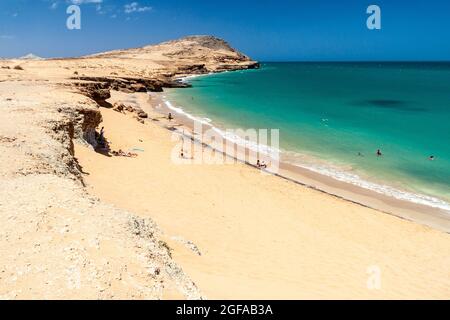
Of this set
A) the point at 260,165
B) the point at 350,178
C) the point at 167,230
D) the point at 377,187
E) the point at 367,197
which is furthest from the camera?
the point at 260,165

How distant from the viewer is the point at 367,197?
68.2ft

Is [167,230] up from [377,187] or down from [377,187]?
up

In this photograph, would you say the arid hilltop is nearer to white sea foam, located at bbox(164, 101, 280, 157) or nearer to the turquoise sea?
the turquoise sea

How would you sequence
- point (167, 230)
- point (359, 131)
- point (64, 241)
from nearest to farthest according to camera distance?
1. point (64, 241)
2. point (167, 230)
3. point (359, 131)

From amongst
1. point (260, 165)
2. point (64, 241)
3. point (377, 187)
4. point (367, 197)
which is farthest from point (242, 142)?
point (64, 241)

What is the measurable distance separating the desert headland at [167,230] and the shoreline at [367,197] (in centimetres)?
77

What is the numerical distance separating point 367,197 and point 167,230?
494 inches

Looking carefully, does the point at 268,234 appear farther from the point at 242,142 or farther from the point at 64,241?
the point at 242,142

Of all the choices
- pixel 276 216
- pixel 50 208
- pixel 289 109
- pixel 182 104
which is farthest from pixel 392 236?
pixel 182 104

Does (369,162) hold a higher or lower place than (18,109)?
lower

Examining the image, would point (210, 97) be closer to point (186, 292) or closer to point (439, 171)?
point (439, 171)

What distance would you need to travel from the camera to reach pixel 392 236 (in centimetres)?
1592

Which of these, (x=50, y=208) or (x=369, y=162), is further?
(x=369, y=162)
